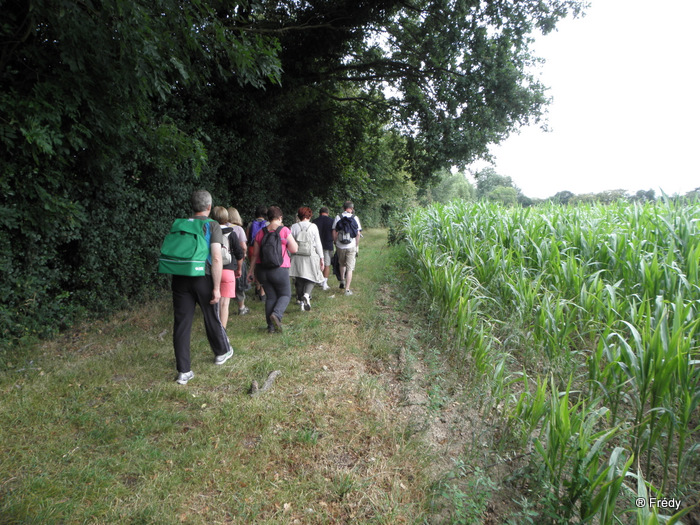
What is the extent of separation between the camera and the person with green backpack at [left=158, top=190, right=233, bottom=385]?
3.66 m

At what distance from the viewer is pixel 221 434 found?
118 inches

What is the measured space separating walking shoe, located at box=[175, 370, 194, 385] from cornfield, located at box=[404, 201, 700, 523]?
288 cm

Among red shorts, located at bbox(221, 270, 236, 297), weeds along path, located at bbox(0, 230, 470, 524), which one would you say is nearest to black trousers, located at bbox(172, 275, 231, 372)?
weeds along path, located at bbox(0, 230, 470, 524)

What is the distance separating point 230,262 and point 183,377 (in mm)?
1714

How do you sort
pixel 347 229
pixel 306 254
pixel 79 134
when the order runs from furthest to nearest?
pixel 347 229 < pixel 306 254 < pixel 79 134

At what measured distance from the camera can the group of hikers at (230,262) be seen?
3.71m

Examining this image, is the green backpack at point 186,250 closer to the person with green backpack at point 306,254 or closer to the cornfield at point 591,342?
the person with green backpack at point 306,254

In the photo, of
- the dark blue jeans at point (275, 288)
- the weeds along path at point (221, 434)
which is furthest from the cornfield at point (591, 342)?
the dark blue jeans at point (275, 288)

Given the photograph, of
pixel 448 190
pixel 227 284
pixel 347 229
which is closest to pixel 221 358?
pixel 227 284

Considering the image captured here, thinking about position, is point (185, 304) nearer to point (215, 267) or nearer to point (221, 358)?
point (215, 267)

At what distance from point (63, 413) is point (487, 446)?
357 centimetres

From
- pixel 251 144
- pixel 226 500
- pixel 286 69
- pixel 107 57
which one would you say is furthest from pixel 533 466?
pixel 286 69

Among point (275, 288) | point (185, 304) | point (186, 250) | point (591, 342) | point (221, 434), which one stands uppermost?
point (186, 250)

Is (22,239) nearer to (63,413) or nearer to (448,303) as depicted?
(63,413)
